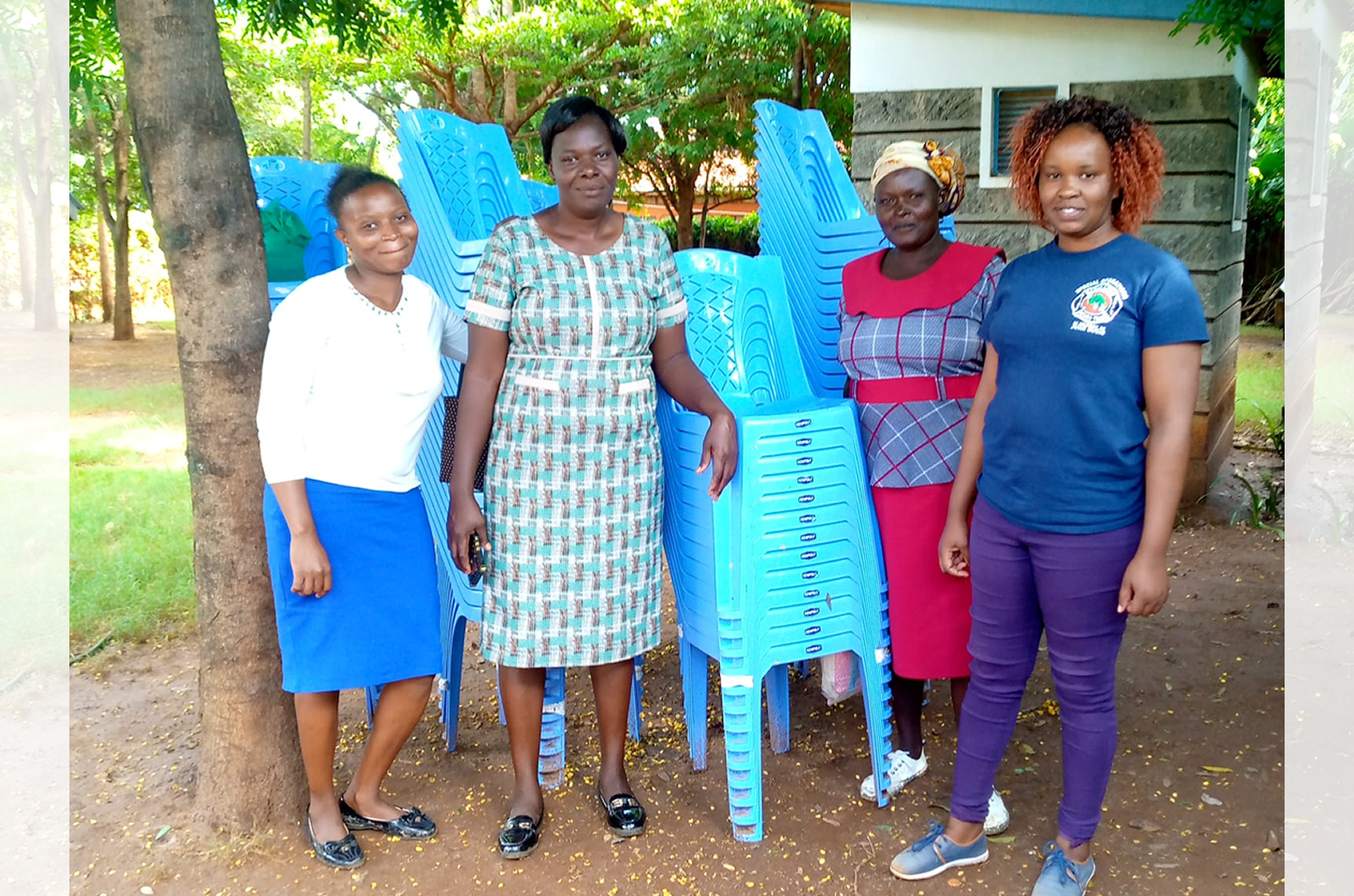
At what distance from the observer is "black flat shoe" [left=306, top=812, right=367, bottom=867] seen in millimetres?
2572

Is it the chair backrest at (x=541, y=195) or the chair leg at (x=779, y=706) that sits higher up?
the chair backrest at (x=541, y=195)

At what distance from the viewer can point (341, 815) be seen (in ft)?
8.80

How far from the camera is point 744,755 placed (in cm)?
268

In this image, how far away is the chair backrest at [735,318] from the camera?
9.02ft

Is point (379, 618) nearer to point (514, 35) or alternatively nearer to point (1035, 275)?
point (1035, 275)

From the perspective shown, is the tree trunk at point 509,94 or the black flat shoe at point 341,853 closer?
the black flat shoe at point 341,853

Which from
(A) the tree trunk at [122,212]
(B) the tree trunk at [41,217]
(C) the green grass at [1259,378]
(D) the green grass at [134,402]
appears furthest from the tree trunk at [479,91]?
(C) the green grass at [1259,378]

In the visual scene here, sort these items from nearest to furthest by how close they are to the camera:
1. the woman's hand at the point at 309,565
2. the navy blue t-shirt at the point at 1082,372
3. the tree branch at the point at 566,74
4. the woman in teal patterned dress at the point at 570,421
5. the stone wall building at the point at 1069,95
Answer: the navy blue t-shirt at the point at 1082,372 < the woman's hand at the point at 309,565 < the woman in teal patterned dress at the point at 570,421 < the stone wall building at the point at 1069,95 < the tree branch at the point at 566,74

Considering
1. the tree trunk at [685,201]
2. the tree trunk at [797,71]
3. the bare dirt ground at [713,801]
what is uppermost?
the tree trunk at [797,71]

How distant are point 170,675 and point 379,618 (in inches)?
76.5

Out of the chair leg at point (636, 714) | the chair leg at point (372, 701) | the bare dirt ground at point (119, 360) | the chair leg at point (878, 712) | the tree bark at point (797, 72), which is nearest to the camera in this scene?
the chair leg at point (878, 712)

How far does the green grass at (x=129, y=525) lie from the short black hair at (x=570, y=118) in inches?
120

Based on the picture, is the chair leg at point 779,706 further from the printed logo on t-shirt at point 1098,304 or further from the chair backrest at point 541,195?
the chair backrest at point 541,195

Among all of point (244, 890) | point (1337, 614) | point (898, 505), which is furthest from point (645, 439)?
point (1337, 614)
